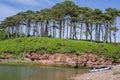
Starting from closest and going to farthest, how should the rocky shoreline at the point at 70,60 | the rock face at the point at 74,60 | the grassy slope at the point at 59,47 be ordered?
the rocky shoreline at the point at 70,60, the rock face at the point at 74,60, the grassy slope at the point at 59,47

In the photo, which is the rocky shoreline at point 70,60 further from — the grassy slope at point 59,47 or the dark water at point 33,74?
the dark water at point 33,74

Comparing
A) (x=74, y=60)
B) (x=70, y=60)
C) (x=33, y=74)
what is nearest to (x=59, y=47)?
(x=70, y=60)

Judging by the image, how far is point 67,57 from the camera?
87.0m

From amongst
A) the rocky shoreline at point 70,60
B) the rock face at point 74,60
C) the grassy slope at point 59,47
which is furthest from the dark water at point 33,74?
the grassy slope at point 59,47

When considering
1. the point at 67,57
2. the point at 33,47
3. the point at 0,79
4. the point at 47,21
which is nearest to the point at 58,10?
the point at 47,21

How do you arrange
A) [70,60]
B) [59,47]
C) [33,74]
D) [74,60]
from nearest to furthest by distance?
[33,74]
[74,60]
[70,60]
[59,47]

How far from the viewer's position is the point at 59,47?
3654 inches

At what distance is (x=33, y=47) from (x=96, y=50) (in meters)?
21.3

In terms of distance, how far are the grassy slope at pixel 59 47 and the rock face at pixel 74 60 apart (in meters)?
1.89

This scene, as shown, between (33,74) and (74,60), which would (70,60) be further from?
(33,74)

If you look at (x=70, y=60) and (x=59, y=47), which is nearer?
(x=70, y=60)

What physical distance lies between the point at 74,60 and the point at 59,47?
953 centimetres

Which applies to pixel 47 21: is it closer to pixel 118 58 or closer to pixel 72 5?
pixel 72 5

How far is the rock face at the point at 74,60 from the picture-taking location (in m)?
83.8
